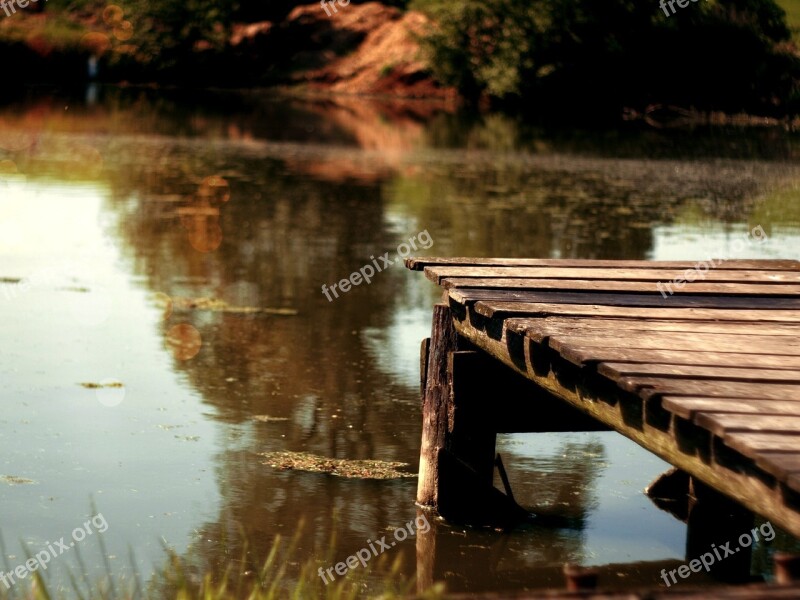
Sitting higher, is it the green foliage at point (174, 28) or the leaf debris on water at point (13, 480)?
the green foliage at point (174, 28)

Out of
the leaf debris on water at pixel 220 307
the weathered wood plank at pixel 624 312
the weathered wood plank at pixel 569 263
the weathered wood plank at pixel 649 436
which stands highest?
the weathered wood plank at pixel 569 263

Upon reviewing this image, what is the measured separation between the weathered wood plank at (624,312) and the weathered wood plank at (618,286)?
309 millimetres

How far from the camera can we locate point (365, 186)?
17.0 meters

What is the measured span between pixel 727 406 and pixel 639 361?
0.60 meters

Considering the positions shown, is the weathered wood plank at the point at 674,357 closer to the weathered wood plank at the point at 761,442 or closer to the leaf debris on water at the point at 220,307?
the weathered wood plank at the point at 761,442

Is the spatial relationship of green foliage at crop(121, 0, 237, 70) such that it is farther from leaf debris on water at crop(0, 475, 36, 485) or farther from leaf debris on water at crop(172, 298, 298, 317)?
leaf debris on water at crop(0, 475, 36, 485)

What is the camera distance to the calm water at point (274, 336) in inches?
204

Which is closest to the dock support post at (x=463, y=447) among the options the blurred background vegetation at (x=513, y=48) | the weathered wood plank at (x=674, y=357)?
the weathered wood plank at (x=674, y=357)

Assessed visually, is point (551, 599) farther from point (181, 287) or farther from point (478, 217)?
point (478, 217)

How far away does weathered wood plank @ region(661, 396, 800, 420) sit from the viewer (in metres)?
3.57

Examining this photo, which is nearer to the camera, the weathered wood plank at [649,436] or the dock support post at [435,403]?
the weathered wood plank at [649,436]

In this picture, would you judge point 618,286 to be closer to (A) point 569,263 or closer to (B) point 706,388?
(A) point 569,263

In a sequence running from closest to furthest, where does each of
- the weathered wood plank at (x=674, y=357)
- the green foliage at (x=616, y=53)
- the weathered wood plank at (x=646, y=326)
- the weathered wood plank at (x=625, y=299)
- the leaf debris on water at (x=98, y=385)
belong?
the weathered wood plank at (x=674, y=357), the weathered wood plank at (x=646, y=326), the weathered wood plank at (x=625, y=299), the leaf debris on water at (x=98, y=385), the green foliage at (x=616, y=53)

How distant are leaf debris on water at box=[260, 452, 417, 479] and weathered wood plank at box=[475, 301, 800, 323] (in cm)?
109
